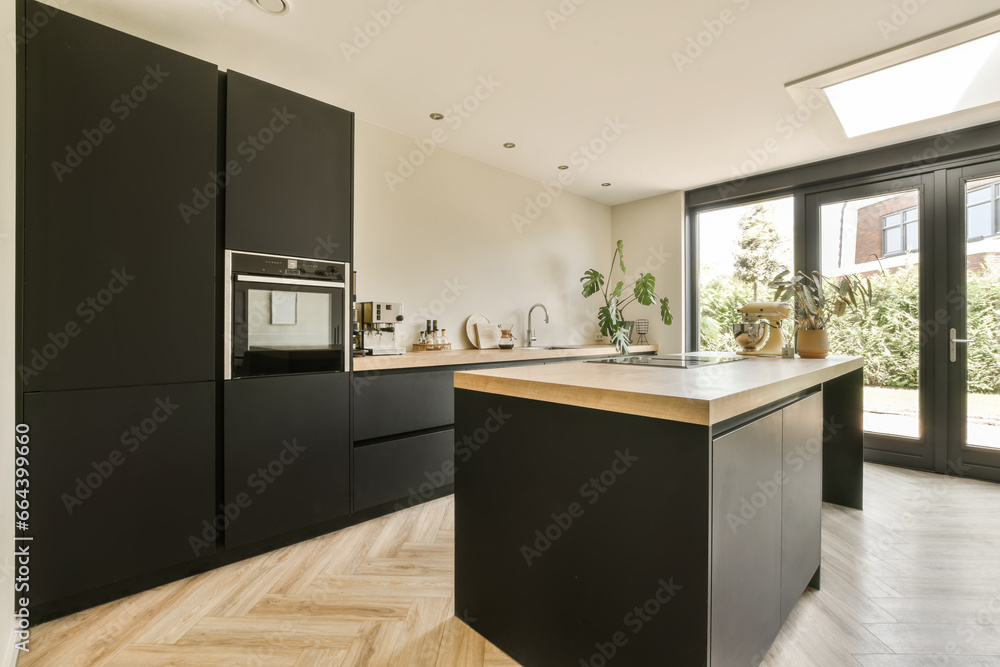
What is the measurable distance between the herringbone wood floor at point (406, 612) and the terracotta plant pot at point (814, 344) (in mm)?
937

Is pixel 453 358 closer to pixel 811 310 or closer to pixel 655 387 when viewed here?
pixel 655 387

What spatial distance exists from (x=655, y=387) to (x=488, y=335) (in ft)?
9.32

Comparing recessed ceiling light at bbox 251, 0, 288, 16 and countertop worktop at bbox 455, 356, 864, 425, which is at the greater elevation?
recessed ceiling light at bbox 251, 0, 288, 16

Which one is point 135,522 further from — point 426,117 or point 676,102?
point 676,102

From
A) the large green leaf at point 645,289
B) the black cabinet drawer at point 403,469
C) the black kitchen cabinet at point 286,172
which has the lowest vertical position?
the black cabinet drawer at point 403,469

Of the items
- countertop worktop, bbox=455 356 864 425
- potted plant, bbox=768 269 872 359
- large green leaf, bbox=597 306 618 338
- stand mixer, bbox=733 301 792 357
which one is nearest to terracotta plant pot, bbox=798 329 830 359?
potted plant, bbox=768 269 872 359

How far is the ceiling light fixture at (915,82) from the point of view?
233cm

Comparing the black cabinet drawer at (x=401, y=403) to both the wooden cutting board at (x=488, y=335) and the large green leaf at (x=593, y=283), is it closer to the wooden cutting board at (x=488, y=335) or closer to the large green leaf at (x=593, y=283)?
the wooden cutting board at (x=488, y=335)

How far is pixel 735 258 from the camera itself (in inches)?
182

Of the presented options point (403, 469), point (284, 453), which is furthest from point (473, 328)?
point (284, 453)

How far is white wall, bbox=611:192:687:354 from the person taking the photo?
191 inches

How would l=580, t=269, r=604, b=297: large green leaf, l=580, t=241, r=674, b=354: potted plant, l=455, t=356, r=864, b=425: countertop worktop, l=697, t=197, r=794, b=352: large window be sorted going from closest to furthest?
l=455, t=356, r=864, b=425: countertop worktop
l=697, t=197, r=794, b=352: large window
l=580, t=241, r=674, b=354: potted plant
l=580, t=269, r=604, b=297: large green leaf

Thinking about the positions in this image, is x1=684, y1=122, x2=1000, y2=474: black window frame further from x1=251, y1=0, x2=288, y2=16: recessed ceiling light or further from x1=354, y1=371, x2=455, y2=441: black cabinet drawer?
x1=251, y1=0, x2=288, y2=16: recessed ceiling light
